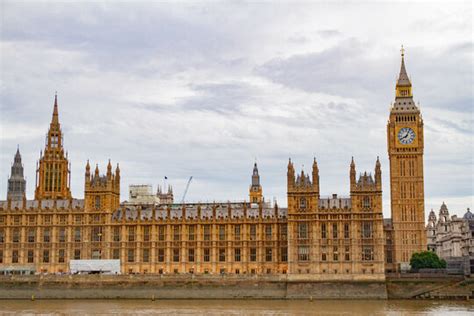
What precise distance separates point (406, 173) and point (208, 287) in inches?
2646

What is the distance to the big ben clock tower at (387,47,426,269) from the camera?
180 m

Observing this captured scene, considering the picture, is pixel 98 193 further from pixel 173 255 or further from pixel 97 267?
pixel 173 255

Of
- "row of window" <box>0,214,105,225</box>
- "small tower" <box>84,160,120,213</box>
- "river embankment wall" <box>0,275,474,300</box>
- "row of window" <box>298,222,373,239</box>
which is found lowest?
"river embankment wall" <box>0,275,474,300</box>

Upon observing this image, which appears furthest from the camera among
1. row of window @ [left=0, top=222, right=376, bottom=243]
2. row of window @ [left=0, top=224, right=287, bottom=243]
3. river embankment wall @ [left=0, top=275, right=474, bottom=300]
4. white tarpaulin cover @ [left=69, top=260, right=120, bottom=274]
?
row of window @ [left=0, top=224, right=287, bottom=243]

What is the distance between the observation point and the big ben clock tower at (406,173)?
180 metres

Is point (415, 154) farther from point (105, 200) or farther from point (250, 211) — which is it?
point (105, 200)

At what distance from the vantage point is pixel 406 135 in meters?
186

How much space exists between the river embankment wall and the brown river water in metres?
5.57

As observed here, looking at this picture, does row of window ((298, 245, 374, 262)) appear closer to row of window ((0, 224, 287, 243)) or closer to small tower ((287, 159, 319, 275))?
small tower ((287, 159, 319, 275))

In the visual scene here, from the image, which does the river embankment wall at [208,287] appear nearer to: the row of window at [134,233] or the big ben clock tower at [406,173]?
the row of window at [134,233]

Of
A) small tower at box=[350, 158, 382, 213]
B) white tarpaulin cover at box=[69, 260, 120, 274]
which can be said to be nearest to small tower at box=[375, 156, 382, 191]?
small tower at box=[350, 158, 382, 213]

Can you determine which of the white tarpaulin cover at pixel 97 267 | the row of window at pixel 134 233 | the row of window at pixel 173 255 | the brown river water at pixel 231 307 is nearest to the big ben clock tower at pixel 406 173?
the row of window at pixel 173 255

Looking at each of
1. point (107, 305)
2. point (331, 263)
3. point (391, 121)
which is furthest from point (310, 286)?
point (391, 121)

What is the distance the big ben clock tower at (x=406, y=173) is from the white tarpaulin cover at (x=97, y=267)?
65497 millimetres
